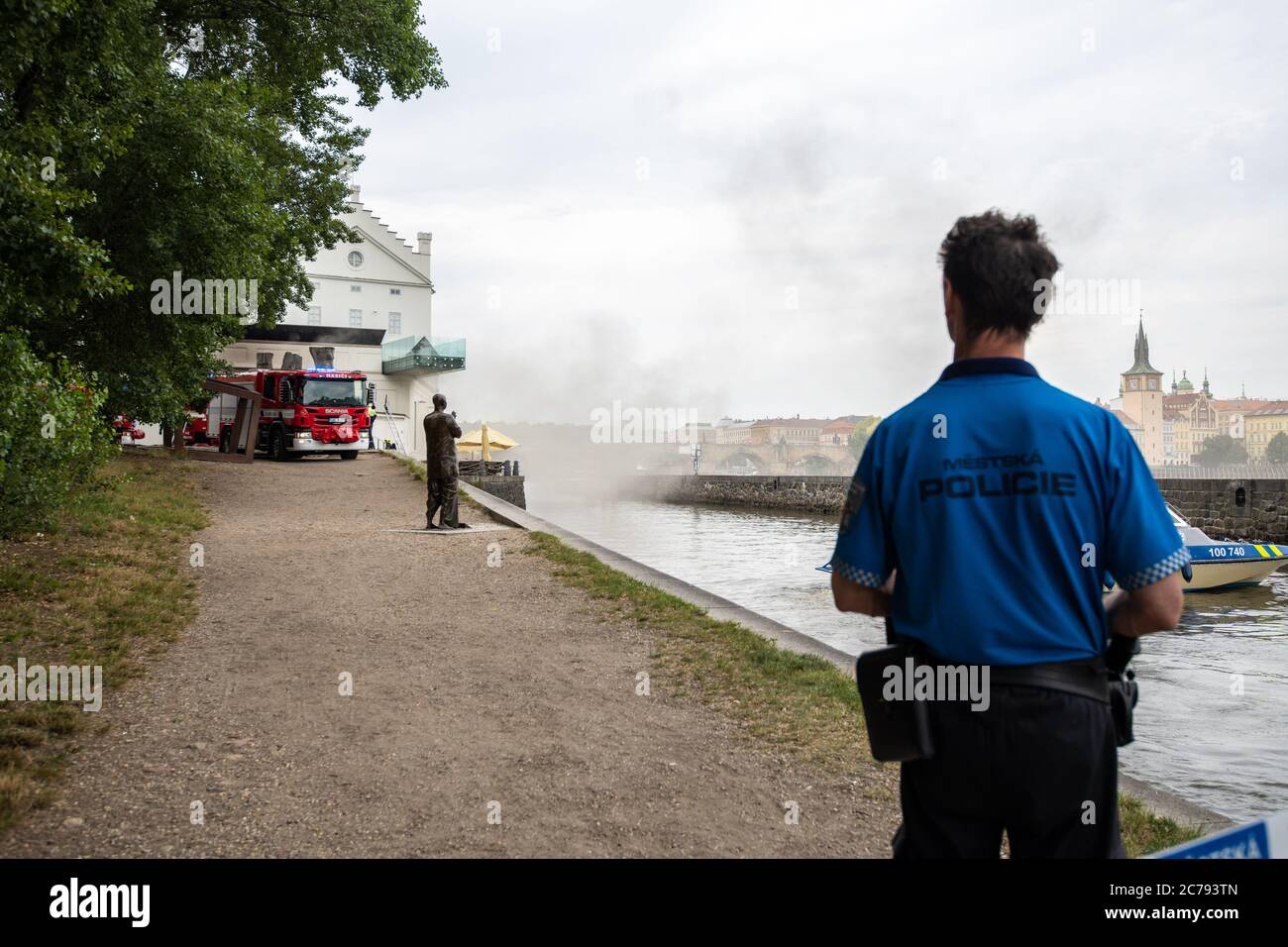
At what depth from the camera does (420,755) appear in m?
5.62

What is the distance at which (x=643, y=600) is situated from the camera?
34.4 feet

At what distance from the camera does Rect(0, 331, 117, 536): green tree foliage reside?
681 cm

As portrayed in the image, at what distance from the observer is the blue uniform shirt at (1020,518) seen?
7.06ft

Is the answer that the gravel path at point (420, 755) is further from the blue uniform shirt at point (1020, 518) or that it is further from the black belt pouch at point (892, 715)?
the blue uniform shirt at point (1020, 518)

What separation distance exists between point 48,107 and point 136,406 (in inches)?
382

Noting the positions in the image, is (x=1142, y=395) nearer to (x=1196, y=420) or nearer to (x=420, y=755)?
(x=1196, y=420)

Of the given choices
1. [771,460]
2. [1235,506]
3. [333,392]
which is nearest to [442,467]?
[333,392]

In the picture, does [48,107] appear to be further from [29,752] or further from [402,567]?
[402,567]

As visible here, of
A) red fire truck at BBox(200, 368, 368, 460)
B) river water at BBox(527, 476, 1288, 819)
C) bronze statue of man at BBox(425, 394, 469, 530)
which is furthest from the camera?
red fire truck at BBox(200, 368, 368, 460)

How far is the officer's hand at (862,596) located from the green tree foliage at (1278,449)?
170 metres

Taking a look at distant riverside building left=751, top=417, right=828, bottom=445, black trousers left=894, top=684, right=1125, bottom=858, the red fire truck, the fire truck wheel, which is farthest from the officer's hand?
distant riverside building left=751, top=417, right=828, bottom=445

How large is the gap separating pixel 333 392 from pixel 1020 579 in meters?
34.8

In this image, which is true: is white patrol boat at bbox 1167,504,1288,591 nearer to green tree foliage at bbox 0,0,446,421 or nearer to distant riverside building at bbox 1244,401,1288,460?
green tree foliage at bbox 0,0,446,421
